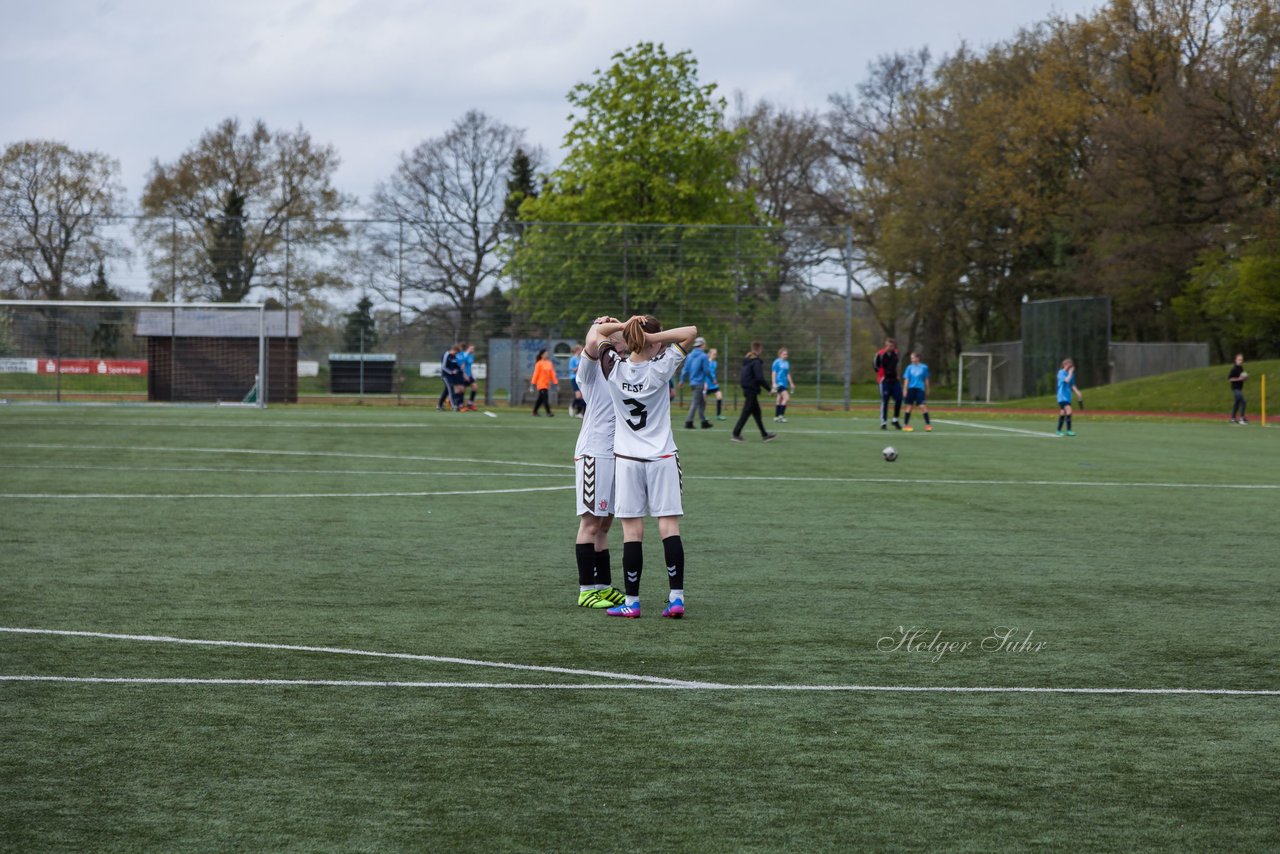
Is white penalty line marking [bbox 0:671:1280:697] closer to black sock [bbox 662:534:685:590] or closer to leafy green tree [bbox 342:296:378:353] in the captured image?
black sock [bbox 662:534:685:590]

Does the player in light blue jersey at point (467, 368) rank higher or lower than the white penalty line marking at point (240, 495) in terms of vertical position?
higher

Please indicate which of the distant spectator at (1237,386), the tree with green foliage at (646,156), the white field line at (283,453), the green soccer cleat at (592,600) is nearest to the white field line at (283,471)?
the white field line at (283,453)

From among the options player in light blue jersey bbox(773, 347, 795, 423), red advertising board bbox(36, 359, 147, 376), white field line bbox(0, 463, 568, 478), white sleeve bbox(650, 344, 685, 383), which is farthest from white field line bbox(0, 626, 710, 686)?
red advertising board bbox(36, 359, 147, 376)

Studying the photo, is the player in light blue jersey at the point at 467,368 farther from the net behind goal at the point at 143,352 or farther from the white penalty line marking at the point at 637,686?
the white penalty line marking at the point at 637,686

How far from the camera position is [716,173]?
57125 millimetres

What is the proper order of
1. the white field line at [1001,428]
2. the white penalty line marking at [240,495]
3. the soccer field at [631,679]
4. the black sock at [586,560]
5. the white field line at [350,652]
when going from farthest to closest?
1. the white field line at [1001,428]
2. the white penalty line marking at [240,495]
3. the black sock at [586,560]
4. the white field line at [350,652]
5. the soccer field at [631,679]

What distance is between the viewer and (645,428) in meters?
8.53

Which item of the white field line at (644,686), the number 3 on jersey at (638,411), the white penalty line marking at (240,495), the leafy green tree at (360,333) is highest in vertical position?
the leafy green tree at (360,333)

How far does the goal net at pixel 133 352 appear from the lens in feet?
131

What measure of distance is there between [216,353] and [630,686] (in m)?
39.5

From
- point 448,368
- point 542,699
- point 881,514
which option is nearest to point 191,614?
point 542,699

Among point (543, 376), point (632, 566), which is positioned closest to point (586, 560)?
point (632, 566)

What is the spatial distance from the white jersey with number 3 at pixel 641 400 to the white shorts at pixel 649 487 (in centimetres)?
Result: 6

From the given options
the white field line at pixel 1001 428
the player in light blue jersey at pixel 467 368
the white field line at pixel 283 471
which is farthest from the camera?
the player in light blue jersey at pixel 467 368
